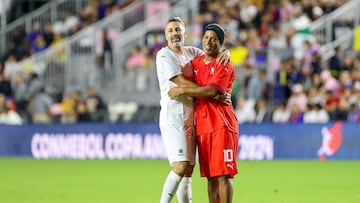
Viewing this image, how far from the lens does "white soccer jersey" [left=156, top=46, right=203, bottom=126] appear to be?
1130cm

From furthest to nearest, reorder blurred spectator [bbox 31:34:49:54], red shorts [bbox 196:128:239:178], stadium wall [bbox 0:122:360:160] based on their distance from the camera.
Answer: blurred spectator [bbox 31:34:49:54] → stadium wall [bbox 0:122:360:160] → red shorts [bbox 196:128:239:178]

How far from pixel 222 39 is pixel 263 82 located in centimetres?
1469

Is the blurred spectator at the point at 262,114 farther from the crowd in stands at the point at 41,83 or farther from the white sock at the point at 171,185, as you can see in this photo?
the white sock at the point at 171,185

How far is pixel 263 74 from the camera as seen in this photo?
84.2 feet

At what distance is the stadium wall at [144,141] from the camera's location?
23.7m

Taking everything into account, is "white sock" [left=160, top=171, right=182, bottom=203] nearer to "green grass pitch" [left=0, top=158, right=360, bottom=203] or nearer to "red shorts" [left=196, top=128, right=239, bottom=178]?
"red shorts" [left=196, top=128, right=239, bottom=178]

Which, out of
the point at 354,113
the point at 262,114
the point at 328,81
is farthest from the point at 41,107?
the point at 354,113

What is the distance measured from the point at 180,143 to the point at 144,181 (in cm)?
673

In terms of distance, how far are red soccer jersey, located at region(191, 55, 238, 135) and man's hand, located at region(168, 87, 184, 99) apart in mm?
265

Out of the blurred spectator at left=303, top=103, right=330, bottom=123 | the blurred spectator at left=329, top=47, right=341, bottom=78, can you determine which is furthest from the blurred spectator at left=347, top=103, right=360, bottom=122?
the blurred spectator at left=329, top=47, right=341, bottom=78

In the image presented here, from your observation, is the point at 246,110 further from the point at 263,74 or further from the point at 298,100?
the point at 298,100

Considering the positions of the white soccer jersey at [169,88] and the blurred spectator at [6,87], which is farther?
the blurred spectator at [6,87]

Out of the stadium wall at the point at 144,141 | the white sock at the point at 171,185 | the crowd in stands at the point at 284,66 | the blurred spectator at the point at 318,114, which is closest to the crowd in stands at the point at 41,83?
the stadium wall at the point at 144,141

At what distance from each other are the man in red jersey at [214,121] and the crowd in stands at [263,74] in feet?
44.2
